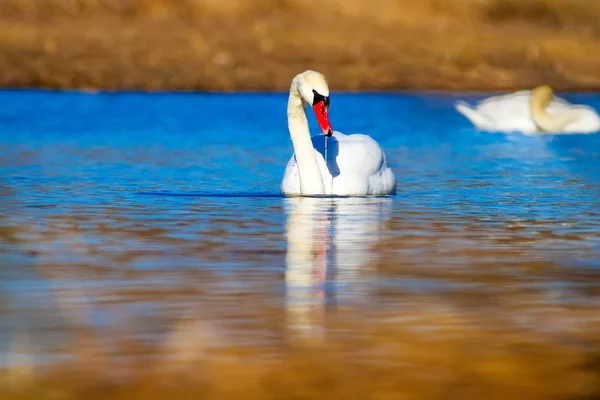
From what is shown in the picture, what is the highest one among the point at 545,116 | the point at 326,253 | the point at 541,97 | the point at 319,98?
the point at 541,97

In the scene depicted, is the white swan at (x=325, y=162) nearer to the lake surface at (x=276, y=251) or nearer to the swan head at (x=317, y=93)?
the swan head at (x=317, y=93)

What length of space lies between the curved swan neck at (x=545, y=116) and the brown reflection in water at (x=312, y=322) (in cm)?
1452

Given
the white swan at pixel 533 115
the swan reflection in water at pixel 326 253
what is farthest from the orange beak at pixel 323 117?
the white swan at pixel 533 115

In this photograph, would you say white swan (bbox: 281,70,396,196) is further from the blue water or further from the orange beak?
the blue water

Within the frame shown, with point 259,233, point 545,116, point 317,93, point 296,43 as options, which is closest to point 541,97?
point 545,116

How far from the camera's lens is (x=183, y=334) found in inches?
259

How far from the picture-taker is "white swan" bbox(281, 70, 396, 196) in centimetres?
1229

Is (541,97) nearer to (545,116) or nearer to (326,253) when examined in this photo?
(545,116)

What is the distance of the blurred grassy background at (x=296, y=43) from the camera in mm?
37469

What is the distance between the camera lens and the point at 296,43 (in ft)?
131

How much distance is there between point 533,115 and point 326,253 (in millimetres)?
15663

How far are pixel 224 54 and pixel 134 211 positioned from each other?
1077 inches

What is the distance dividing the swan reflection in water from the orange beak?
0.47m

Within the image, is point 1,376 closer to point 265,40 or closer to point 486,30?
point 265,40
